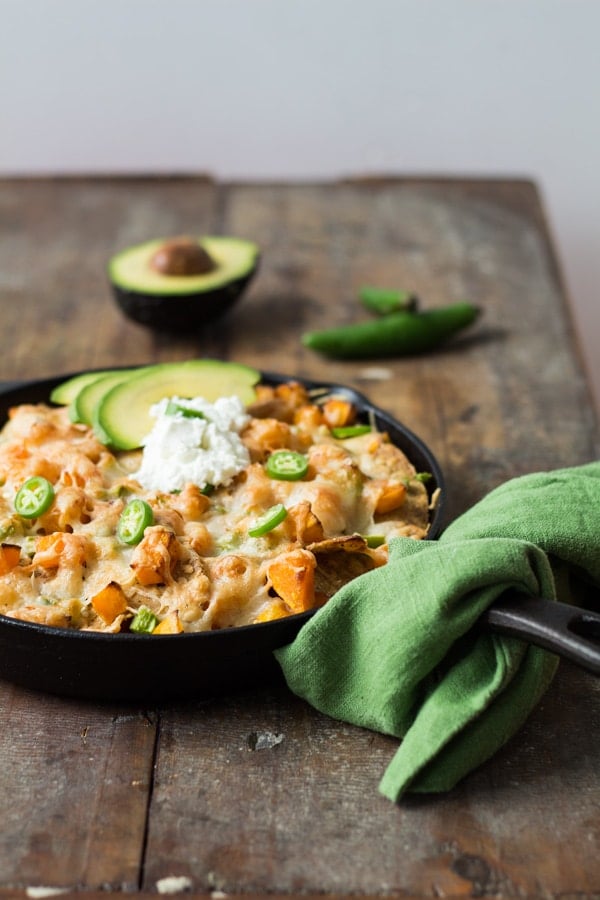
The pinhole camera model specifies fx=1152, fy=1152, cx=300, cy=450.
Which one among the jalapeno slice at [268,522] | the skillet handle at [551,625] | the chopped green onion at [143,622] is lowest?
the chopped green onion at [143,622]

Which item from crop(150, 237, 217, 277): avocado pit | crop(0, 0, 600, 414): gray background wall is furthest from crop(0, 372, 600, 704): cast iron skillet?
crop(0, 0, 600, 414): gray background wall

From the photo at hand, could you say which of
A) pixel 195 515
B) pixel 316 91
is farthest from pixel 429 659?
pixel 316 91

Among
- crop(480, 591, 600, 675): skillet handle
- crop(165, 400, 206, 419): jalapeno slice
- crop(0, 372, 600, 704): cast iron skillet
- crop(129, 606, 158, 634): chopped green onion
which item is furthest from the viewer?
crop(165, 400, 206, 419): jalapeno slice

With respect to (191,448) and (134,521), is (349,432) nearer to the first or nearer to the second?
(191,448)

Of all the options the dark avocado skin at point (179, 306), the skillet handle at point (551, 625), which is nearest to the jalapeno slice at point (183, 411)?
the skillet handle at point (551, 625)

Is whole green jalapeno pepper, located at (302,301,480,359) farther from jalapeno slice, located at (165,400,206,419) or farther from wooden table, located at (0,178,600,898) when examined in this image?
jalapeno slice, located at (165,400,206,419)

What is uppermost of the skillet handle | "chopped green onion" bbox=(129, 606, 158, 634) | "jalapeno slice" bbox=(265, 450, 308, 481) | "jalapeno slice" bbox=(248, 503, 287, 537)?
the skillet handle

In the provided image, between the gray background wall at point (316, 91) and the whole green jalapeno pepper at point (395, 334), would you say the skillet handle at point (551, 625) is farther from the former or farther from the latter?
the gray background wall at point (316, 91)
